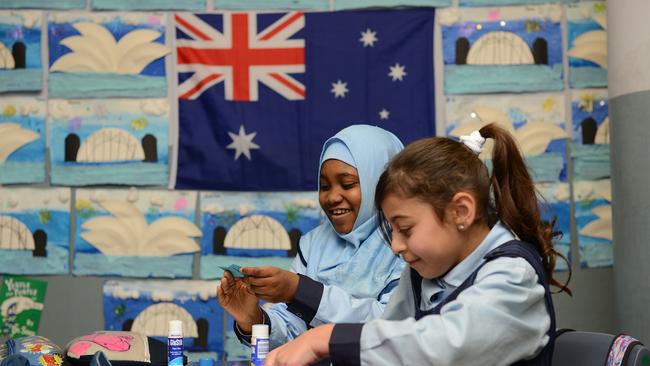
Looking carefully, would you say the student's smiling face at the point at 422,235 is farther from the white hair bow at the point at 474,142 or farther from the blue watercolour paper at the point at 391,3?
the blue watercolour paper at the point at 391,3

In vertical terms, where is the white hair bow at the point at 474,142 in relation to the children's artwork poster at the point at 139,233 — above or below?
above

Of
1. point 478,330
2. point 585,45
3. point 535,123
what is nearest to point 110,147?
point 535,123

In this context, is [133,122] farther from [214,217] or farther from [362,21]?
[362,21]

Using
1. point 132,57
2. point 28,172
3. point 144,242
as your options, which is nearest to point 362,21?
point 132,57

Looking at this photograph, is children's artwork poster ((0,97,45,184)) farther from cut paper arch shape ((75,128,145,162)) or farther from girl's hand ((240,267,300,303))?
girl's hand ((240,267,300,303))

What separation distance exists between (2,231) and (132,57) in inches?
47.2

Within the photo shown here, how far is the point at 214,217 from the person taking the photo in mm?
4941

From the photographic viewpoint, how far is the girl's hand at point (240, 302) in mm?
2803

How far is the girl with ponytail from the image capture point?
180 cm

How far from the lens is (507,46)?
4.85m

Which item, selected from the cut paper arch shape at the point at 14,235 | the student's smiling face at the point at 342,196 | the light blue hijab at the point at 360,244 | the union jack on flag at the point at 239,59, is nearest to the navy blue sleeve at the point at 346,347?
the light blue hijab at the point at 360,244

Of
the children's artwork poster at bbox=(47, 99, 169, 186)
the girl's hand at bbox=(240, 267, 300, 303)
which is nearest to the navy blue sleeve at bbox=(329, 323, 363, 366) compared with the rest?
the girl's hand at bbox=(240, 267, 300, 303)

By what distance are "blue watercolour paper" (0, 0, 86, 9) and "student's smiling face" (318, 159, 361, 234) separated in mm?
2439

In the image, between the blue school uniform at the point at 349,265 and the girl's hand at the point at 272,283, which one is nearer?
the girl's hand at the point at 272,283
